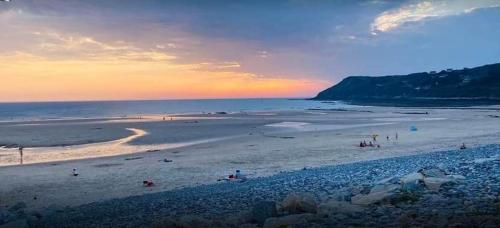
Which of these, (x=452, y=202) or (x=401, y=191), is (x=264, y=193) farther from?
(x=452, y=202)

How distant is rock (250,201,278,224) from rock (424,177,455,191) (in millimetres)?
4667

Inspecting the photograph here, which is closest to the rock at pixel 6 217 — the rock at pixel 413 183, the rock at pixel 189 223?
the rock at pixel 189 223

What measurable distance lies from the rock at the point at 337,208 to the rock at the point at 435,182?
248 centimetres

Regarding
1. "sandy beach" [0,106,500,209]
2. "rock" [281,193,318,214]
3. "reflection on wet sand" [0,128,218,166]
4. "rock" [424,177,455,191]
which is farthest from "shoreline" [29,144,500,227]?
"reflection on wet sand" [0,128,218,166]

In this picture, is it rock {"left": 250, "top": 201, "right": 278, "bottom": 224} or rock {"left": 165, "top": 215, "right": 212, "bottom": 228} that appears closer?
rock {"left": 165, "top": 215, "right": 212, "bottom": 228}

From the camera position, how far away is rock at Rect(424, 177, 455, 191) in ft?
42.3

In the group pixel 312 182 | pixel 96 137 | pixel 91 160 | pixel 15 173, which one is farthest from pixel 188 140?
pixel 312 182

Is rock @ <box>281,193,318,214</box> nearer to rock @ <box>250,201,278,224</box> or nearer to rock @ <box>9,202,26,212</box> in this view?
rock @ <box>250,201,278,224</box>

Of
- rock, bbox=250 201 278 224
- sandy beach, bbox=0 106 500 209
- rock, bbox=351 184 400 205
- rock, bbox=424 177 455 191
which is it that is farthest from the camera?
sandy beach, bbox=0 106 500 209

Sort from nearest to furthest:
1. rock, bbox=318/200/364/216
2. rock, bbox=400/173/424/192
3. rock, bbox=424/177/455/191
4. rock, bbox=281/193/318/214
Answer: rock, bbox=318/200/364/216
rock, bbox=281/193/318/214
rock, bbox=400/173/424/192
rock, bbox=424/177/455/191

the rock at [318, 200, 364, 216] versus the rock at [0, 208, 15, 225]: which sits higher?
the rock at [318, 200, 364, 216]

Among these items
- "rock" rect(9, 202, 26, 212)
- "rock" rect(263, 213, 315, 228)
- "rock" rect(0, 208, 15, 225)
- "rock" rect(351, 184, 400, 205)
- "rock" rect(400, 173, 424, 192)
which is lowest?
"rock" rect(9, 202, 26, 212)

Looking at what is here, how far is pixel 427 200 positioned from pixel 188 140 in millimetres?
40975

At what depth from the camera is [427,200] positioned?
38.5ft
